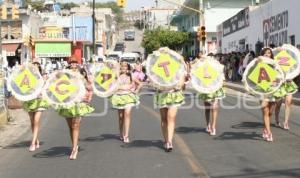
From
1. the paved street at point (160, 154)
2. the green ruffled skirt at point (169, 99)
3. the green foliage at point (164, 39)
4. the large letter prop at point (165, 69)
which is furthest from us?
the green foliage at point (164, 39)

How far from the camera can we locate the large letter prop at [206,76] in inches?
500

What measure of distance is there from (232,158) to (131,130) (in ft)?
16.4

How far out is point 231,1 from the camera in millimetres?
60406

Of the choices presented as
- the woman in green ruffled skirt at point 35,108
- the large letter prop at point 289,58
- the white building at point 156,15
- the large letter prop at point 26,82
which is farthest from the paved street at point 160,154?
the white building at point 156,15

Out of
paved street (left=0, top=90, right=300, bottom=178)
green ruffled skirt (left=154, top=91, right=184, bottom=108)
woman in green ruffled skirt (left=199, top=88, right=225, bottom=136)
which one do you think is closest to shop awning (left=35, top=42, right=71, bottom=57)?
paved street (left=0, top=90, right=300, bottom=178)

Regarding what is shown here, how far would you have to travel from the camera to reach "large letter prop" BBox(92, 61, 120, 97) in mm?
12438

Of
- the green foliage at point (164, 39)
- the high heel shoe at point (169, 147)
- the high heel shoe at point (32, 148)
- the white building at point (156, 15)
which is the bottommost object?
the high heel shoe at point (32, 148)

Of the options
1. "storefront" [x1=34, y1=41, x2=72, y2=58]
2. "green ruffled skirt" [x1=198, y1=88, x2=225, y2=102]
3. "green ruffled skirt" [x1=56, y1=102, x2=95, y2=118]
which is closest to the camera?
"green ruffled skirt" [x1=56, y1=102, x2=95, y2=118]

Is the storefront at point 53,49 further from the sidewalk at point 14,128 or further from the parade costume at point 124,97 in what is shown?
the parade costume at point 124,97

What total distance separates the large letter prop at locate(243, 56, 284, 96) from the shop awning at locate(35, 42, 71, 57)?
57582 mm

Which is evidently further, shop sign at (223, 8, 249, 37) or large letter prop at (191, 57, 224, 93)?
shop sign at (223, 8, 249, 37)

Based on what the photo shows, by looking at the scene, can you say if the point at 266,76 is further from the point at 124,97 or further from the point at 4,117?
the point at 4,117

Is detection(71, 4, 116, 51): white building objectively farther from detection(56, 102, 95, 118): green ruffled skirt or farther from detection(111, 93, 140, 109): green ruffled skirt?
detection(56, 102, 95, 118): green ruffled skirt

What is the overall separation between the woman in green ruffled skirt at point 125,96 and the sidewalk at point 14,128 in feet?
8.72
